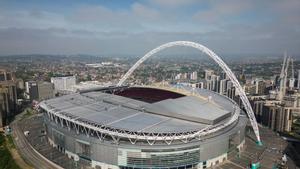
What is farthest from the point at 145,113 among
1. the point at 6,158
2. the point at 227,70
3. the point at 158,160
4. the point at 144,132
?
the point at 6,158

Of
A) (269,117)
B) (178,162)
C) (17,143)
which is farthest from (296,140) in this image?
(17,143)

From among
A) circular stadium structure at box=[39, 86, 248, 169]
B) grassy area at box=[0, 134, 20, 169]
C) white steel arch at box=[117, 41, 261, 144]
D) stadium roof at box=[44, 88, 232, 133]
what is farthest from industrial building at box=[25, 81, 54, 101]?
white steel arch at box=[117, 41, 261, 144]

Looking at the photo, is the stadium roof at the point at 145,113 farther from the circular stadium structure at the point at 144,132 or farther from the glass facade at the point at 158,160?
the glass facade at the point at 158,160

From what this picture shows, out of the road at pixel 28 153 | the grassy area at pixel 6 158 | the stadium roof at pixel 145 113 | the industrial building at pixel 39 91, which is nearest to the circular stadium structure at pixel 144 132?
the stadium roof at pixel 145 113

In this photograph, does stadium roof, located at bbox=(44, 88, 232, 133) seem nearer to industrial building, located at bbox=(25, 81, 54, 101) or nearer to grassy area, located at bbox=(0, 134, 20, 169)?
grassy area, located at bbox=(0, 134, 20, 169)

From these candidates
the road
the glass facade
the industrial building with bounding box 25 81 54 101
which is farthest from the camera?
the industrial building with bounding box 25 81 54 101

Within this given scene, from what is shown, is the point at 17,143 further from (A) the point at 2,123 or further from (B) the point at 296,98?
(B) the point at 296,98
